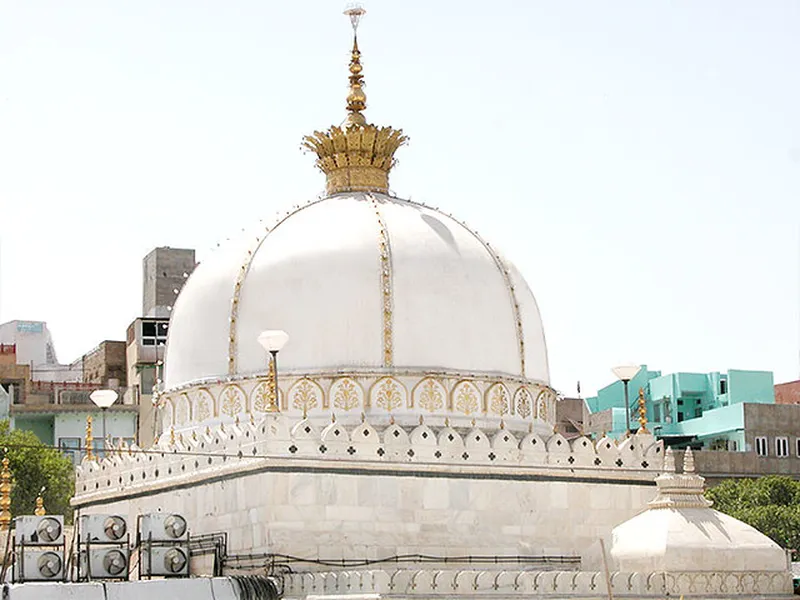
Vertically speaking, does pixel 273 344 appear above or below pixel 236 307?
below

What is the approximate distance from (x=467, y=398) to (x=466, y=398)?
1.0 inches

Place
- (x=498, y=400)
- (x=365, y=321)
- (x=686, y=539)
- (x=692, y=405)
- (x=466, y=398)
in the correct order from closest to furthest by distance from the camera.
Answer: (x=686, y=539) → (x=365, y=321) → (x=466, y=398) → (x=498, y=400) → (x=692, y=405)

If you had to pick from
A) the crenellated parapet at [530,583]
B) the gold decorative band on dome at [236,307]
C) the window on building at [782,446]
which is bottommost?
the crenellated parapet at [530,583]

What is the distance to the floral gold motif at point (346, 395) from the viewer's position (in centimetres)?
3120

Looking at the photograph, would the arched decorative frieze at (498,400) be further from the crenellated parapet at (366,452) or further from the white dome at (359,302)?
the crenellated parapet at (366,452)

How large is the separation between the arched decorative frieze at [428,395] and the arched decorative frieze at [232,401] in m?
3.28

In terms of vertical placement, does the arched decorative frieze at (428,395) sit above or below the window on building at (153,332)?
below

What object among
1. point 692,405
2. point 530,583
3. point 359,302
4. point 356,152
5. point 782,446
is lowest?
point 530,583

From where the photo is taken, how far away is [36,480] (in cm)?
5612

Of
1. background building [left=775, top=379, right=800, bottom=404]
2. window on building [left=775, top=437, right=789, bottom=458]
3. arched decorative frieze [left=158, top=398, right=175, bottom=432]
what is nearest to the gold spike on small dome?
arched decorative frieze [left=158, top=398, right=175, bottom=432]

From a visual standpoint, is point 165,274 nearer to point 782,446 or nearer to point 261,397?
point 782,446

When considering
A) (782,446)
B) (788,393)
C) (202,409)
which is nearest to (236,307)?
(202,409)

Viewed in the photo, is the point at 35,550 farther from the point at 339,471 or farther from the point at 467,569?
the point at 467,569

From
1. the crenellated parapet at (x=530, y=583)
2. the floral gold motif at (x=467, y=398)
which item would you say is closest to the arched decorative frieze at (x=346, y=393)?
the floral gold motif at (x=467, y=398)
